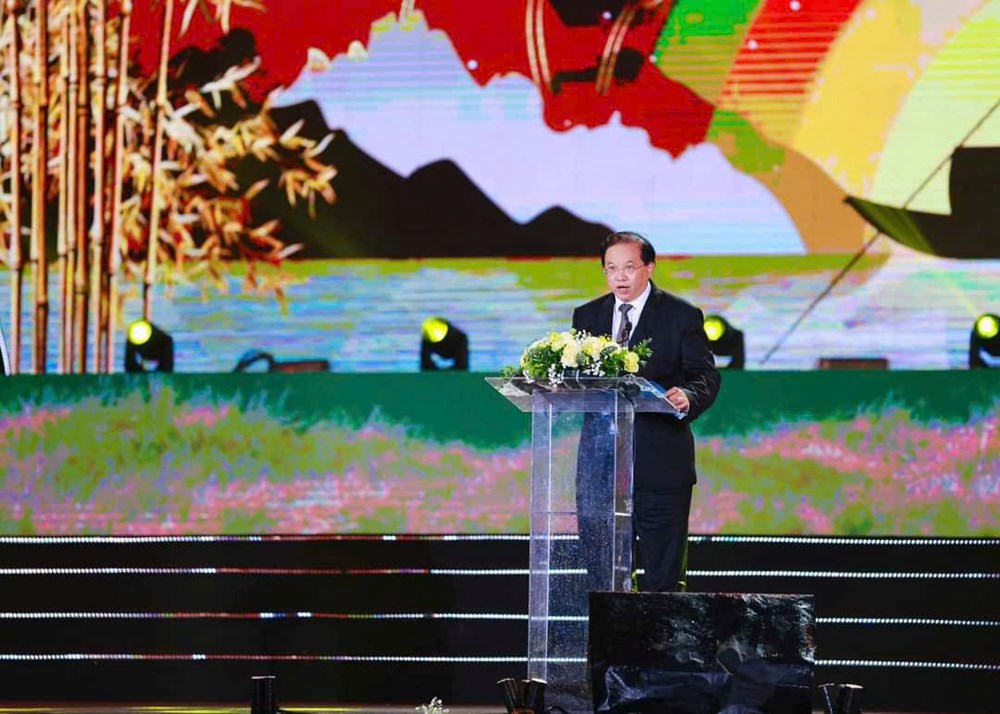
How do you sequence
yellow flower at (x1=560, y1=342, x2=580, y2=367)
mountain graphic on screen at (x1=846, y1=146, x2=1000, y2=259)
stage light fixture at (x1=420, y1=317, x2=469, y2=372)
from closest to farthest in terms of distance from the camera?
yellow flower at (x1=560, y1=342, x2=580, y2=367) < mountain graphic on screen at (x1=846, y1=146, x2=1000, y2=259) < stage light fixture at (x1=420, y1=317, x2=469, y2=372)

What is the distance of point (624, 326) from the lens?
13.8ft

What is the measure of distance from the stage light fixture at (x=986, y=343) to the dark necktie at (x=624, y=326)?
2.17 m

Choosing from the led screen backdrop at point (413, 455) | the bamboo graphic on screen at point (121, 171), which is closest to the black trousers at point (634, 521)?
the led screen backdrop at point (413, 455)

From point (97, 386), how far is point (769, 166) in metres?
2.93

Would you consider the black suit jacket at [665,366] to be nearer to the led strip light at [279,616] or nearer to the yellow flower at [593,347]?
the yellow flower at [593,347]

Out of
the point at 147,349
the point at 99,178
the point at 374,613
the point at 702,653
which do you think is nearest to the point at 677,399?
the point at 702,653

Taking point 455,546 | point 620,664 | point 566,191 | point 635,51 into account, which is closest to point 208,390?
point 455,546

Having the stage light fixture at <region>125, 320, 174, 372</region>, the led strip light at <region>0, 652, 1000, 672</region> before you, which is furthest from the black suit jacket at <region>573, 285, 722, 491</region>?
the stage light fixture at <region>125, 320, 174, 372</region>

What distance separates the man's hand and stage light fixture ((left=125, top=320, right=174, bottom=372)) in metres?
2.86

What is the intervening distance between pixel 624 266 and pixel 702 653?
3.68ft

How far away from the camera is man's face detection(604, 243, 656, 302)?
4.11m

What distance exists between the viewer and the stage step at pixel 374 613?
5441mm

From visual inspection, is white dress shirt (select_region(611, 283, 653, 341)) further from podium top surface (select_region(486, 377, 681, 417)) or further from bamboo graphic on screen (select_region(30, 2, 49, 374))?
bamboo graphic on screen (select_region(30, 2, 49, 374))

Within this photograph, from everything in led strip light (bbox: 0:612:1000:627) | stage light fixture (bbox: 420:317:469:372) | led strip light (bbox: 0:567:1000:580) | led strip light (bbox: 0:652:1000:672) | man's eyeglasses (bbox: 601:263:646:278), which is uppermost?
man's eyeglasses (bbox: 601:263:646:278)
